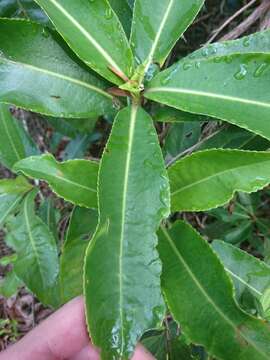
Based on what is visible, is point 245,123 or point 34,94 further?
point 34,94

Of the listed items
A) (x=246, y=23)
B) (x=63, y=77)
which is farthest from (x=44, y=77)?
(x=246, y=23)

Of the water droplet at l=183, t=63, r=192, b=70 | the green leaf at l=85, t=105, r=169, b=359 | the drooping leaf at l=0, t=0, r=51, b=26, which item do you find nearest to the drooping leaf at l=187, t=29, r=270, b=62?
the water droplet at l=183, t=63, r=192, b=70

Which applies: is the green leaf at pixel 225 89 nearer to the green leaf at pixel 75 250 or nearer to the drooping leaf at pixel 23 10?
the green leaf at pixel 75 250

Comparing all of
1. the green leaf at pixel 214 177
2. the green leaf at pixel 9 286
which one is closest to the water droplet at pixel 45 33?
the green leaf at pixel 214 177

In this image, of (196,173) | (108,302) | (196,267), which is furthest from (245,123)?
(108,302)

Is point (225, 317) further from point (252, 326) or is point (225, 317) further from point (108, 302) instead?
point (108, 302)

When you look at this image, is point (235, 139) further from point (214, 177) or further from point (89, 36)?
point (89, 36)

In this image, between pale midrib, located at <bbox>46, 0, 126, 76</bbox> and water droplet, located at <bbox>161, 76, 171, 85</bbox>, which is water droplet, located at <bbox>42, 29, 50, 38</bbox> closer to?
pale midrib, located at <bbox>46, 0, 126, 76</bbox>
